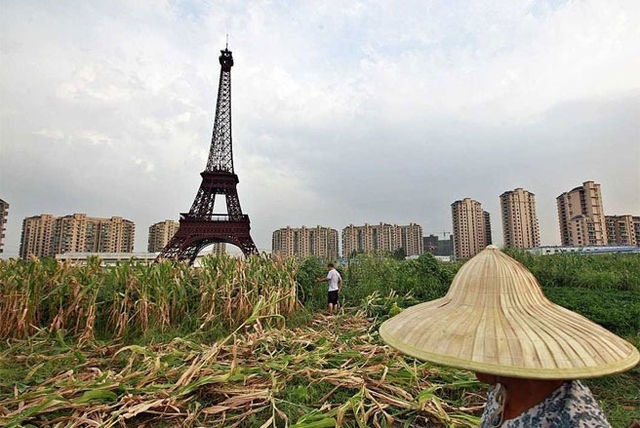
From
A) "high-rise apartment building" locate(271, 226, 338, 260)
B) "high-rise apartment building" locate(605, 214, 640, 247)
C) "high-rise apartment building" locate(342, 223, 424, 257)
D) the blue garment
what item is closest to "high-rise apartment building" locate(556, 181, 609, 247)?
"high-rise apartment building" locate(605, 214, 640, 247)

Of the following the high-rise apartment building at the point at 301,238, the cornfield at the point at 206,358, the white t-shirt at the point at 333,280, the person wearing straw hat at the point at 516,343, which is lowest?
the cornfield at the point at 206,358

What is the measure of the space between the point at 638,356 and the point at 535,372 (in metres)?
0.27

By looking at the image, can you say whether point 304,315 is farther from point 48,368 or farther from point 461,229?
point 461,229

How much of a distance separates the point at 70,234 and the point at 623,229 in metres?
44.8

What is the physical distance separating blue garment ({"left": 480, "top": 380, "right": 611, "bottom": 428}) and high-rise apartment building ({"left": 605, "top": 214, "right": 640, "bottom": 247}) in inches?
1313

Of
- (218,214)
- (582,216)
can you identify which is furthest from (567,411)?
(582,216)

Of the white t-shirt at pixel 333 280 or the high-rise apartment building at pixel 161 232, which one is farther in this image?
the high-rise apartment building at pixel 161 232

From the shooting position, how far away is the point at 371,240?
110 feet

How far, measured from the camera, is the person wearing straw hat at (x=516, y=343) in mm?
679

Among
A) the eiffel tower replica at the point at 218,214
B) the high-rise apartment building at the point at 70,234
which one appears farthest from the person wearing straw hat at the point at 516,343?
the high-rise apartment building at the point at 70,234

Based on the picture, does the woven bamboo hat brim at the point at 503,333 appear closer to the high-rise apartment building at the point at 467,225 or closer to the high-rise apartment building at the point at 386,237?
the high-rise apartment building at the point at 467,225

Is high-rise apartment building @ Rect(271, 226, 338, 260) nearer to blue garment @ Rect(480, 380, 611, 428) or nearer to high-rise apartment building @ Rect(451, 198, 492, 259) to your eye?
high-rise apartment building @ Rect(451, 198, 492, 259)

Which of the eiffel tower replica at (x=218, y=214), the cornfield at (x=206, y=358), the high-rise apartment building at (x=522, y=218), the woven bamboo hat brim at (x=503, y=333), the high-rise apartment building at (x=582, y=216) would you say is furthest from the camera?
the high-rise apartment building at (x=582, y=216)

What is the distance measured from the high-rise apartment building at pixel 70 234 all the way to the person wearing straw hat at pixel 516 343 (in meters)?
29.8
